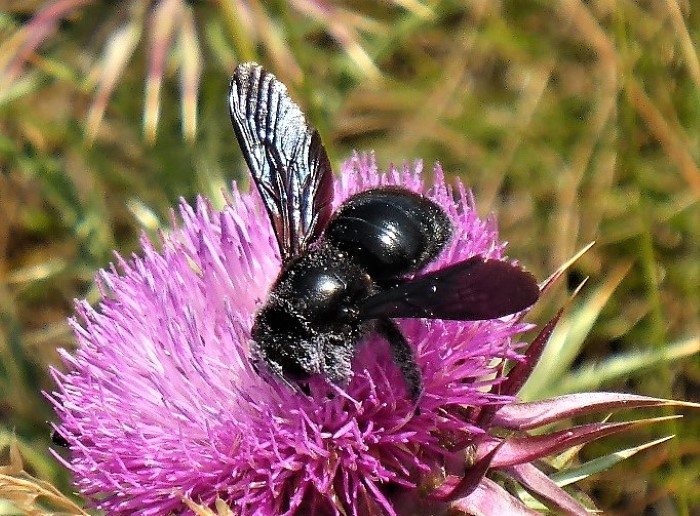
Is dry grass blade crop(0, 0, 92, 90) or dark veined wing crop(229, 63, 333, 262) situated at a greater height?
dry grass blade crop(0, 0, 92, 90)

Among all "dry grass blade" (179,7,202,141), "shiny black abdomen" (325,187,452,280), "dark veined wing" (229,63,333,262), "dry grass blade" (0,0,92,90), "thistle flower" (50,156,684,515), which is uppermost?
"dry grass blade" (0,0,92,90)

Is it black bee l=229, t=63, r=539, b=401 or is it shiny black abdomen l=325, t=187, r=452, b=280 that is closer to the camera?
black bee l=229, t=63, r=539, b=401

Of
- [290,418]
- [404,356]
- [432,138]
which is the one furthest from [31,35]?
[404,356]

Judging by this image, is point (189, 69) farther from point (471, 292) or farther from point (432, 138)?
point (471, 292)

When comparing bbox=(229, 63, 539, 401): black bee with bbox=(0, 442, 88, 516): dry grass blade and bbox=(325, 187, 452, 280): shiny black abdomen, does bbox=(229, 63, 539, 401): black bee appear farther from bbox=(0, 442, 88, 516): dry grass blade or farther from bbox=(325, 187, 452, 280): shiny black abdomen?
bbox=(0, 442, 88, 516): dry grass blade

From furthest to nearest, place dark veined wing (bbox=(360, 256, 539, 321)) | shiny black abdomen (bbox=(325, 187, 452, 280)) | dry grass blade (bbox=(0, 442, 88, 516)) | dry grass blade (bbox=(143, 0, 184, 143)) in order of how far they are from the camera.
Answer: dry grass blade (bbox=(143, 0, 184, 143)), dry grass blade (bbox=(0, 442, 88, 516)), shiny black abdomen (bbox=(325, 187, 452, 280)), dark veined wing (bbox=(360, 256, 539, 321))

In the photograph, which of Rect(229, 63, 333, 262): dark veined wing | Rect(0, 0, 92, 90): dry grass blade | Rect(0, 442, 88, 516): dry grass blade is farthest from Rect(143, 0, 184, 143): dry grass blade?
Rect(0, 442, 88, 516): dry grass blade
